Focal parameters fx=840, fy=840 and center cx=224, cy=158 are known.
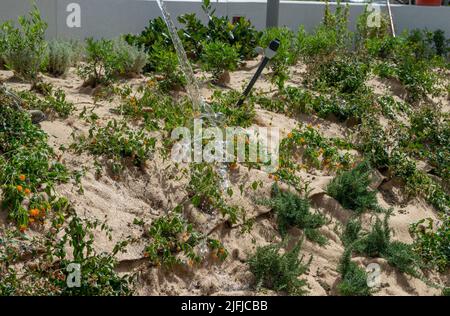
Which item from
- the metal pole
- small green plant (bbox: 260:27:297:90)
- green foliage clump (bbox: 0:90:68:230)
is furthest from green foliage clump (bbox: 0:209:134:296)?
the metal pole

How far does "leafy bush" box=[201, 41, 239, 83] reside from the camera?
24.8 feet

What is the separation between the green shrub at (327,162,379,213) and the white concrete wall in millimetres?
3481

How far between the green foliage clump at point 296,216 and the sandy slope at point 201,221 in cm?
5

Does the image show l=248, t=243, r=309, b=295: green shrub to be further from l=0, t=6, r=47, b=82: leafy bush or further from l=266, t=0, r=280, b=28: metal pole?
l=266, t=0, r=280, b=28: metal pole

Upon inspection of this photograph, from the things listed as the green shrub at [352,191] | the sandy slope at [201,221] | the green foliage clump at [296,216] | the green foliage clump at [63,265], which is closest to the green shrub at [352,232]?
the sandy slope at [201,221]

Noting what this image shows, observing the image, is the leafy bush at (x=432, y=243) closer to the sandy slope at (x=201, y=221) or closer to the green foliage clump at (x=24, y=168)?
the sandy slope at (x=201, y=221)

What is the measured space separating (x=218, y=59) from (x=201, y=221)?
2.36 metres

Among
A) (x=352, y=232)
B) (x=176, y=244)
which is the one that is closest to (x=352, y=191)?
(x=352, y=232)

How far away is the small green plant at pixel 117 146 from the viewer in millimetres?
5809

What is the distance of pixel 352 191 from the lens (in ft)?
20.8

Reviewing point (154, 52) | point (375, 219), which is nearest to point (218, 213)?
point (375, 219)

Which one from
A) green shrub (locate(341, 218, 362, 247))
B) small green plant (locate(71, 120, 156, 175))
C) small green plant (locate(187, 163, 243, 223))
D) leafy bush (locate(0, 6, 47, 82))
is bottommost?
green shrub (locate(341, 218, 362, 247))
